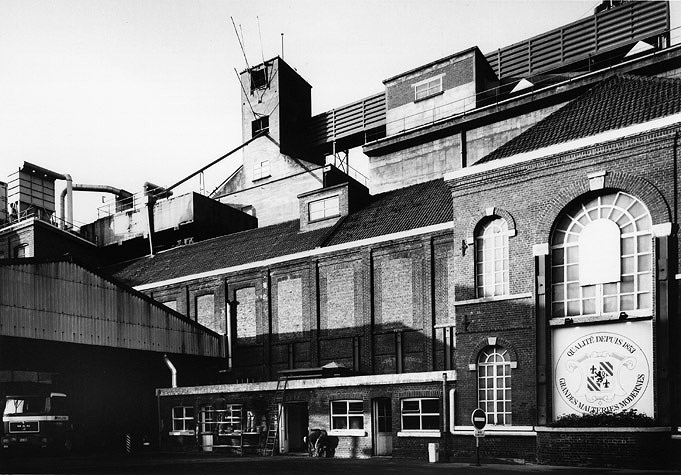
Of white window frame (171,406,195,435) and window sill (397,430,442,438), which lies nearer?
window sill (397,430,442,438)

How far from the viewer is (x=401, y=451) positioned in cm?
2428

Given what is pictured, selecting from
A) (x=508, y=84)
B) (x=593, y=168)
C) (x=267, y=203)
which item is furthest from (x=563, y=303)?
(x=267, y=203)

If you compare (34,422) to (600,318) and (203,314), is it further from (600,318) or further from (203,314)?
(600,318)

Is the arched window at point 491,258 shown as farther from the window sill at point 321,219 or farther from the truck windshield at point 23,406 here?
the truck windshield at point 23,406


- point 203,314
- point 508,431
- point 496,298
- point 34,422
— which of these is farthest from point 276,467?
point 203,314

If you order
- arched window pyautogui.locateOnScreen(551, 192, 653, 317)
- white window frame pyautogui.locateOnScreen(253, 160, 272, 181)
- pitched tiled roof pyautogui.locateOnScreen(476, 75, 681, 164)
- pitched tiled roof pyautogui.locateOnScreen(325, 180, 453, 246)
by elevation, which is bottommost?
arched window pyautogui.locateOnScreen(551, 192, 653, 317)

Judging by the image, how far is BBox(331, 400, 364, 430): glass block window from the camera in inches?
1016

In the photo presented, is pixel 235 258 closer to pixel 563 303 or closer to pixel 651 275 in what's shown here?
pixel 563 303

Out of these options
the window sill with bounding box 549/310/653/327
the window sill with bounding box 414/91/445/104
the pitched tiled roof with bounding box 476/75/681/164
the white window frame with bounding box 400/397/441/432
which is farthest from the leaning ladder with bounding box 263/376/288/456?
the window sill with bounding box 414/91/445/104

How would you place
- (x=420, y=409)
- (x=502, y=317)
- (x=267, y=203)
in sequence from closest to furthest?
(x=502, y=317) → (x=420, y=409) → (x=267, y=203)

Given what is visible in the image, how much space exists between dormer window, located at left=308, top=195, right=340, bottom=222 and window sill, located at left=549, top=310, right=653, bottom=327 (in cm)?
1615

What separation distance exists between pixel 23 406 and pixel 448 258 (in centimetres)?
1819

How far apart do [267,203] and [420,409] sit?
2435 cm

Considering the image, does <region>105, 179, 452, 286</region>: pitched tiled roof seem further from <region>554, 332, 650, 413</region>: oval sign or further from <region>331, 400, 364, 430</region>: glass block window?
<region>554, 332, 650, 413</region>: oval sign
